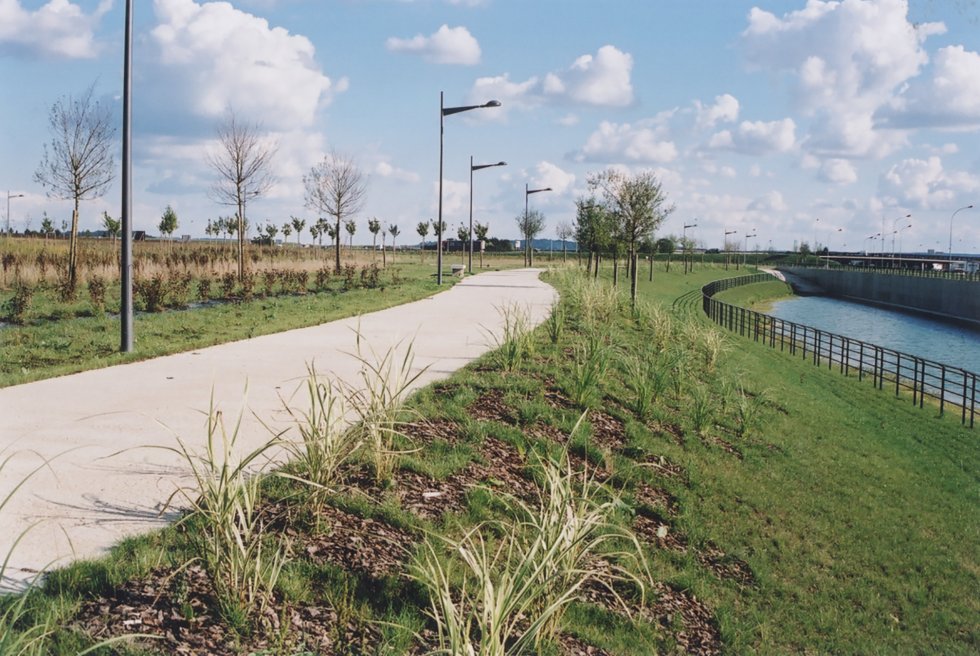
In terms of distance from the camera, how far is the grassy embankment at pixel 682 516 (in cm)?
458

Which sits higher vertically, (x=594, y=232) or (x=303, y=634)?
(x=594, y=232)

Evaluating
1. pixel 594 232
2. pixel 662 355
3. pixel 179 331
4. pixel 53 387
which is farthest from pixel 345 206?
pixel 53 387

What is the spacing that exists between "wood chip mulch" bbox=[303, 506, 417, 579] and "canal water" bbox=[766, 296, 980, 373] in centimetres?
3292

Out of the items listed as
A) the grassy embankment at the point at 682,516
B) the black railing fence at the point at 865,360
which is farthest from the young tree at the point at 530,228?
the grassy embankment at the point at 682,516

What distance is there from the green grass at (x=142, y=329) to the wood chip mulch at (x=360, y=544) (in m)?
5.71

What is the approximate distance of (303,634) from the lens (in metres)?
4.00

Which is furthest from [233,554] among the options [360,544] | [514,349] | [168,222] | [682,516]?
[168,222]

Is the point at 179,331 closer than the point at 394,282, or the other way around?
the point at 179,331

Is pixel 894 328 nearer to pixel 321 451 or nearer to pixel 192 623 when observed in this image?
pixel 321 451

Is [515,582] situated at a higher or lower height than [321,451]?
lower

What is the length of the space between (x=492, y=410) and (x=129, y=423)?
3.57 metres

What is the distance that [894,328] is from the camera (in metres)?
50.0

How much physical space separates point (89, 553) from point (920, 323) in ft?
195

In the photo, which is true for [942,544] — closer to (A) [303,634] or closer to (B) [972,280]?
(A) [303,634]
